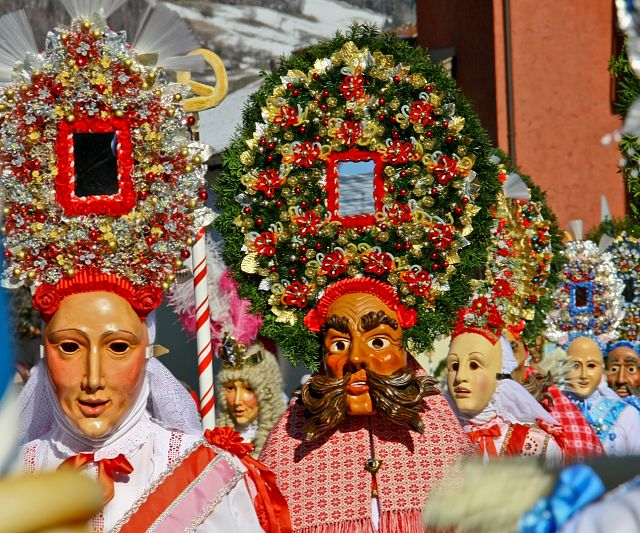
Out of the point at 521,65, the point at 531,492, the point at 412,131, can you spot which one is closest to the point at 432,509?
the point at 531,492

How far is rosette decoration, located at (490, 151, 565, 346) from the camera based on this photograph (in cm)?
703

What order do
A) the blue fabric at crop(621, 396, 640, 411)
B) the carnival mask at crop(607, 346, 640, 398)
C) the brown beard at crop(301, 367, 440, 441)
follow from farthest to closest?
the carnival mask at crop(607, 346, 640, 398) < the blue fabric at crop(621, 396, 640, 411) < the brown beard at crop(301, 367, 440, 441)

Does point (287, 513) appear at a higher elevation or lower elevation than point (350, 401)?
lower

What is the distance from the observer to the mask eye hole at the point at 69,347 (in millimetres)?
4059

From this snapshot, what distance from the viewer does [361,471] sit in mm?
4805

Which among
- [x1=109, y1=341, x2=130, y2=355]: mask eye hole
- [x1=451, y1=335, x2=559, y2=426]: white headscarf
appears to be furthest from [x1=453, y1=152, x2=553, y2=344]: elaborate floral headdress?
[x1=109, y1=341, x2=130, y2=355]: mask eye hole

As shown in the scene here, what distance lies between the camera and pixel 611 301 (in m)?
9.32

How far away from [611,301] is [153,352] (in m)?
5.77

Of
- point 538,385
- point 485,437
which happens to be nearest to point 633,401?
point 538,385

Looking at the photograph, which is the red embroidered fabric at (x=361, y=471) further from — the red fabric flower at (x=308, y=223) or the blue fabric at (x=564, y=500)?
the blue fabric at (x=564, y=500)

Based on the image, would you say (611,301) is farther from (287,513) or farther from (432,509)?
(432,509)

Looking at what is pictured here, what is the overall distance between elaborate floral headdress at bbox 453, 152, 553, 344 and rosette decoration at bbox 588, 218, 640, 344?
213 centimetres

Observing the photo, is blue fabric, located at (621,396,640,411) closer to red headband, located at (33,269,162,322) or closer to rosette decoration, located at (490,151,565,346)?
rosette decoration, located at (490,151,565,346)

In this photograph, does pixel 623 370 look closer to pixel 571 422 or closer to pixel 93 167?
pixel 571 422
